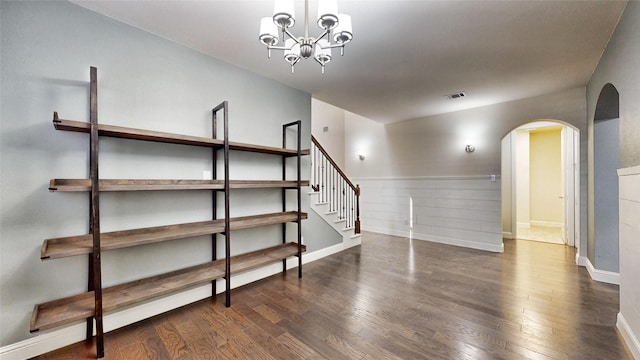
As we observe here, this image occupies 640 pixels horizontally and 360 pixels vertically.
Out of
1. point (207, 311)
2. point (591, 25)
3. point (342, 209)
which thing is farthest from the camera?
point (342, 209)

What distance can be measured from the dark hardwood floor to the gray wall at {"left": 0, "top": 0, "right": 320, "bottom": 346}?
60 centimetres

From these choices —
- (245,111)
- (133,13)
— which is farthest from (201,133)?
(133,13)

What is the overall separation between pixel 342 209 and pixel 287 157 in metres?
1.92

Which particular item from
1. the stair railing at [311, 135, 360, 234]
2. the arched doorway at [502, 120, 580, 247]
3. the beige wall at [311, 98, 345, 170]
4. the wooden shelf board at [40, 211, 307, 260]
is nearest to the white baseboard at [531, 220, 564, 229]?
the arched doorway at [502, 120, 580, 247]

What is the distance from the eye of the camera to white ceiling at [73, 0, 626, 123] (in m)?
2.05

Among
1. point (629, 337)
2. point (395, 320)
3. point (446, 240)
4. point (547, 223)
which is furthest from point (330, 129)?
point (547, 223)

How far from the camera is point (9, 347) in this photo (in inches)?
69.2

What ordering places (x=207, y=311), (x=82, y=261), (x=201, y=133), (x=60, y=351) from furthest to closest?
(x=201, y=133) < (x=207, y=311) < (x=82, y=261) < (x=60, y=351)

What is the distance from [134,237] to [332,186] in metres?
3.33

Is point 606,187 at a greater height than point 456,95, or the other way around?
point 456,95

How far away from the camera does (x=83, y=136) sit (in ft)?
6.73

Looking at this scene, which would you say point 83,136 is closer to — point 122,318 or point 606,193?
point 122,318

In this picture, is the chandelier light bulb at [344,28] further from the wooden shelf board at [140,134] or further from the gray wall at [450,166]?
the gray wall at [450,166]

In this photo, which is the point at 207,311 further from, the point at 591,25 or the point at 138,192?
the point at 591,25
